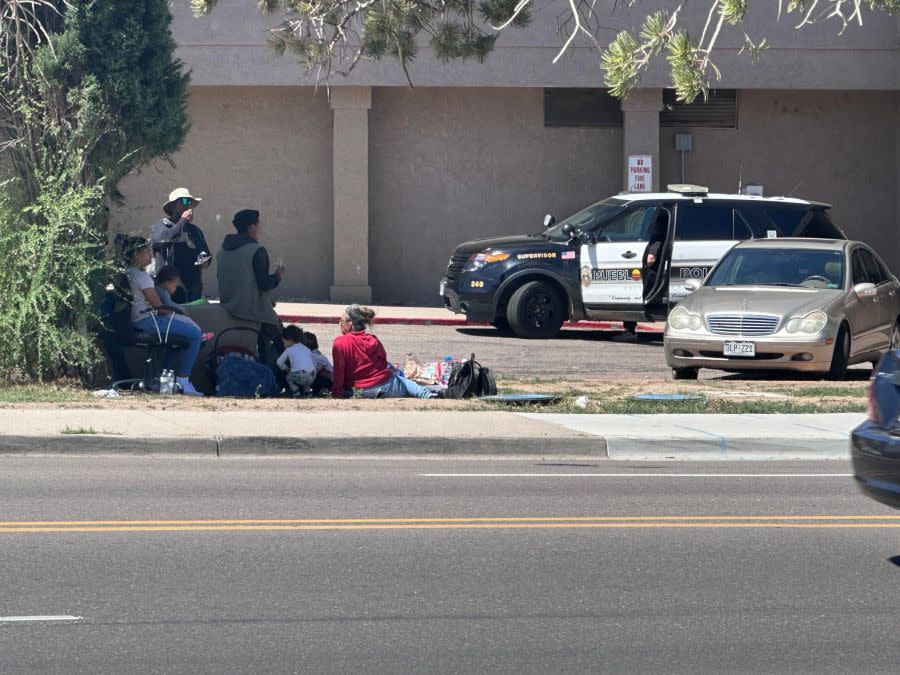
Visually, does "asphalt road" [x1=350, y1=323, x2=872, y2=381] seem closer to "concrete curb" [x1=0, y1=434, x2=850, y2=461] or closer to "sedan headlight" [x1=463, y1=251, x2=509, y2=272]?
"sedan headlight" [x1=463, y1=251, x2=509, y2=272]

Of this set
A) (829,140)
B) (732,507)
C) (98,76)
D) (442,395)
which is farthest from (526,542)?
(829,140)

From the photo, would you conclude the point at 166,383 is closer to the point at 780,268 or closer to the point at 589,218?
the point at 780,268

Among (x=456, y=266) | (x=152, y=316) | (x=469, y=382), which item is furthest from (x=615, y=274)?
(x=152, y=316)

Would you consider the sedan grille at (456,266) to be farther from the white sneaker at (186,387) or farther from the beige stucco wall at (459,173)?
the white sneaker at (186,387)

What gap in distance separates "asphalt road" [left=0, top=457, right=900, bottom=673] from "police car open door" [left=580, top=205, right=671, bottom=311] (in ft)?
28.5

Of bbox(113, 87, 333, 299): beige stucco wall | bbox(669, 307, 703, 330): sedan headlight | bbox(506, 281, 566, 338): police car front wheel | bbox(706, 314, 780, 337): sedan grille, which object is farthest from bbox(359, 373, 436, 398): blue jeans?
bbox(113, 87, 333, 299): beige stucco wall

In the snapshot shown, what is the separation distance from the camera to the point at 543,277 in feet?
64.5

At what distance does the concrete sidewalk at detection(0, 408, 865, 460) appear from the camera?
1143 cm

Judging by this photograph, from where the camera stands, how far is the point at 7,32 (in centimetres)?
1372

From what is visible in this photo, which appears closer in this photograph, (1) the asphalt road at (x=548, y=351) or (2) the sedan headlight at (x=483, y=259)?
(1) the asphalt road at (x=548, y=351)

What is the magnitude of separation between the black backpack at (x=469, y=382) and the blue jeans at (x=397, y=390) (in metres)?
0.24

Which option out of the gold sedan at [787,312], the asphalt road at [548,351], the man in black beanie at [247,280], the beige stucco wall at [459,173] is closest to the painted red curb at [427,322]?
the asphalt road at [548,351]

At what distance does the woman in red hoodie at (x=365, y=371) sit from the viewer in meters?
A: 13.6

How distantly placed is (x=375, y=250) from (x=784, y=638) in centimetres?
1934
